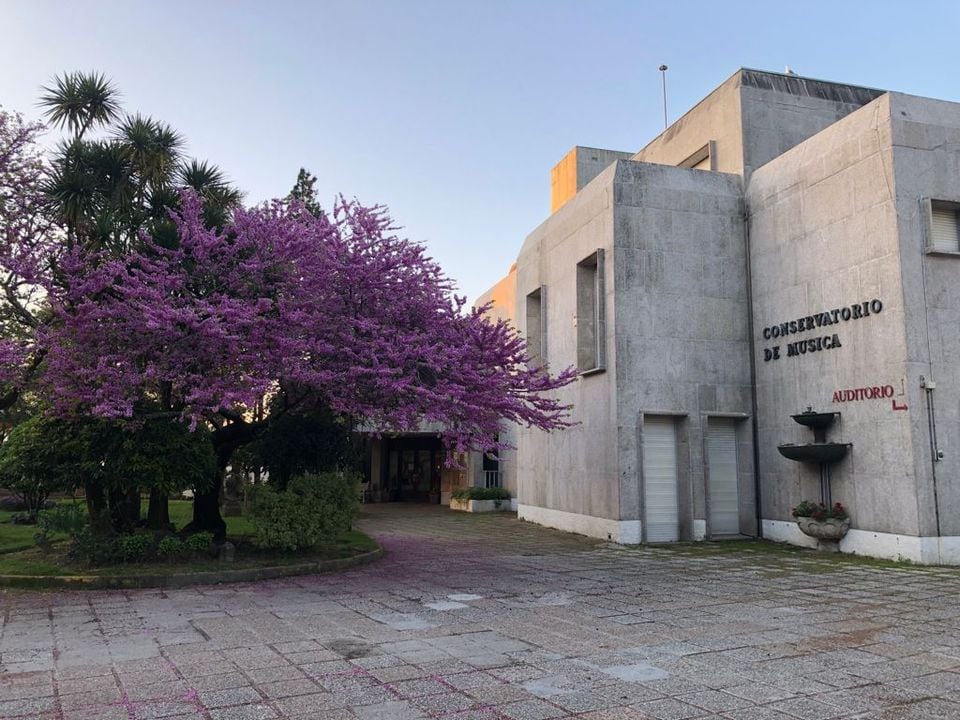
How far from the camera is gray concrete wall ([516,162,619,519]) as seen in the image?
48.4 ft

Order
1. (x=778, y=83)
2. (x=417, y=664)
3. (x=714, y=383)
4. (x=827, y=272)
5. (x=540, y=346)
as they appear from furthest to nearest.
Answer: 1. (x=540, y=346)
2. (x=778, y=83)
3. (x=714, y=383)
4. (x=827, y=272)
5. (x=417, y=664)

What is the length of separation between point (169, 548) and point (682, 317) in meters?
10.2

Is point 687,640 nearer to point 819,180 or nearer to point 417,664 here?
point 417,664

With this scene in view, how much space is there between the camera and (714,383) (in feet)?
48.4

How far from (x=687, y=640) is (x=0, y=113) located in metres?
12.7

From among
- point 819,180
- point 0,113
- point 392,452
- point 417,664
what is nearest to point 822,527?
point 819,180

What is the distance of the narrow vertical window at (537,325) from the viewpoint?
18344mm

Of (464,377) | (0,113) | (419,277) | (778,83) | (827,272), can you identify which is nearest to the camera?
(464,377)

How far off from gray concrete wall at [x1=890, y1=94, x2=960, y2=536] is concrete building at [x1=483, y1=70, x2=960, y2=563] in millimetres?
31

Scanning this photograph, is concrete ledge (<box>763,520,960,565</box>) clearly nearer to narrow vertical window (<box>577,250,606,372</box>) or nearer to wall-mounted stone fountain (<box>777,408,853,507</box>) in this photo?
wall-mounted stone fountain (<box>777,408,853,507</box>)

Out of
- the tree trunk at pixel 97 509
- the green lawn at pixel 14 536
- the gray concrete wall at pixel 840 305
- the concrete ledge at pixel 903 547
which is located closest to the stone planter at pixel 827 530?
the concrete ledge at pixel 903 547

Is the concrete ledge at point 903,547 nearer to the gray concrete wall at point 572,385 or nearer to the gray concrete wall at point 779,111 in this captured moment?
the gray concrete wall at point 572,385

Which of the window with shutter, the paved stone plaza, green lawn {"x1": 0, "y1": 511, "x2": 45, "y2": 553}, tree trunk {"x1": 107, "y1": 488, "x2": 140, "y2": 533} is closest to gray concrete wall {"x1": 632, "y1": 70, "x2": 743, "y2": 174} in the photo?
the window with shutter

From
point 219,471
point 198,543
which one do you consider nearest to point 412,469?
point 219,471
